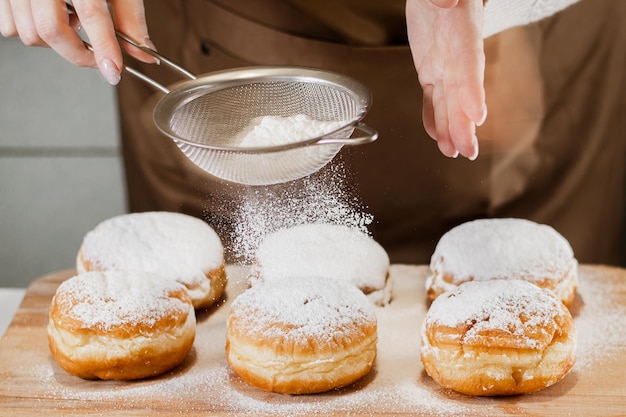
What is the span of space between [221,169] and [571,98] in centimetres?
118

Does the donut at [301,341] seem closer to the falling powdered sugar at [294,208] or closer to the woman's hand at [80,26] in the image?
the falling powdered sugar at [294,208]

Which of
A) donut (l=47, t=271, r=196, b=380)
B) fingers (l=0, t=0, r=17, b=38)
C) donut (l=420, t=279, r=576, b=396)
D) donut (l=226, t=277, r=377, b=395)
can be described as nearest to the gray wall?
fingers (l=0, t=0, r=17, b=38)

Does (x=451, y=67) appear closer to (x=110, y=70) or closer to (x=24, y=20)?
(x=110, y=70)

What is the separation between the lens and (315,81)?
1.71 meters

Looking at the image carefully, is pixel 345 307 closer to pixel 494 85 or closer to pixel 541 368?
pixel 541 368

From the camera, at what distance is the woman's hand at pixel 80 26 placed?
1509 mm

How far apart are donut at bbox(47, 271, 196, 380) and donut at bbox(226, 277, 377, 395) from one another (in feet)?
0.36

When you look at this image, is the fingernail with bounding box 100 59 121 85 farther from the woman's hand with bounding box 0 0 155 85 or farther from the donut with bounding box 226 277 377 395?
the donut with bounding box 226 277 377 395

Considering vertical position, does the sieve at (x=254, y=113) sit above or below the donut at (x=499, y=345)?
above

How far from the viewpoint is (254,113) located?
1.73m

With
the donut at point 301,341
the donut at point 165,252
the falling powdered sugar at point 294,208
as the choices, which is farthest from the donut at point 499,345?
the donut at point 165,252

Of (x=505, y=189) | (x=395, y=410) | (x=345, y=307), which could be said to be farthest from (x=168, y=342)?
(x=505, y=189)

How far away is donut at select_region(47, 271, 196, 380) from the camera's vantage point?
150 cm

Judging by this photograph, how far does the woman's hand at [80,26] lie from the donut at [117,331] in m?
0.41
